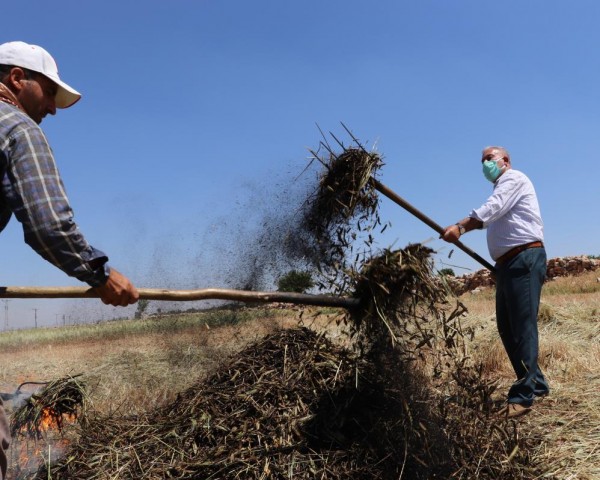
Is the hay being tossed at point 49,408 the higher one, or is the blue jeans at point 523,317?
the blue jeans at point 523,317

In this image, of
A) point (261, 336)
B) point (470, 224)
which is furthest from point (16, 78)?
point (470, 224)

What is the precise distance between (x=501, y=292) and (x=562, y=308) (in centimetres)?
482

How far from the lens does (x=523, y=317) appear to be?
169 inches

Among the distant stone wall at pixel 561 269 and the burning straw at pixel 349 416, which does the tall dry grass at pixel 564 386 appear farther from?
the distant stone wall at pixel 561 269

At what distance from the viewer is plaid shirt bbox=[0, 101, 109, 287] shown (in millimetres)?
2193

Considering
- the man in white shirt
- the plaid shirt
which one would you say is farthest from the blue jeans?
the plaid shirt

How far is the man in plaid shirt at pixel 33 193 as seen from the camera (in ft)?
7.21

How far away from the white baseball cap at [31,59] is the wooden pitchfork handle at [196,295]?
97 cm

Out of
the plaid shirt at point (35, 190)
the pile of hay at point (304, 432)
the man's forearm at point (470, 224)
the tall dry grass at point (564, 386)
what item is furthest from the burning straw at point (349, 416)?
the plaid shirt at point (35, 190)

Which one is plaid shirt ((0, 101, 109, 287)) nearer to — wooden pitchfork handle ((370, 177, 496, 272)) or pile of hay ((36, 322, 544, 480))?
pile of hay ((36, 322, 544, 480))

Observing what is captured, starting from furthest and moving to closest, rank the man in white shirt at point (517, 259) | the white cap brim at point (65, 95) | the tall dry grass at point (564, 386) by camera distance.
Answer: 1. the man in white shirt at point (517, 259)
2. the tall dry grass at point (564, 386)
3. the white cap brim at point (65, 95)

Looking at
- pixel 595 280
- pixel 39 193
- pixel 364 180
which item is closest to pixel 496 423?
pixel 364 180

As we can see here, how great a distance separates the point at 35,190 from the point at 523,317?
3.52m

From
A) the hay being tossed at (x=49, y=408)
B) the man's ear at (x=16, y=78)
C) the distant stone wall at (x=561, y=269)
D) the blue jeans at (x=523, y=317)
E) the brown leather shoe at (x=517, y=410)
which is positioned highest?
the man's ear at (x=16, y=78)
